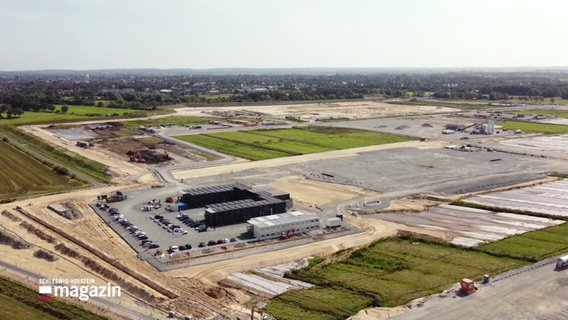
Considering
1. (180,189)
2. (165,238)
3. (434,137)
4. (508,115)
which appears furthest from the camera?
(508,115)

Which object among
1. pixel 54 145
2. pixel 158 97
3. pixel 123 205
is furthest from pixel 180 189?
pixel 158 97

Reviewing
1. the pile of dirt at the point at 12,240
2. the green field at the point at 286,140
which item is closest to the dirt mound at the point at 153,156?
the green field at the point at 286,140

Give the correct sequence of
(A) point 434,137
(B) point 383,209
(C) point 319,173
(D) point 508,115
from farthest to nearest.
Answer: (D) point 508,115, (A) point 434,137, (C) point 319,173, (B) point 383,209

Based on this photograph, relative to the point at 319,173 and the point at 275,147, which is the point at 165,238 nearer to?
the point at 319,173

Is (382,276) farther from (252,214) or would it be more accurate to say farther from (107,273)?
(107,273)

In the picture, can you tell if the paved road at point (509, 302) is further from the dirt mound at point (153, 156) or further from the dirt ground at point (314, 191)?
the dirt mound at point (153, 156)

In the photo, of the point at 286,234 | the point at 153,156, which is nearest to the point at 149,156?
the point at 153,156
